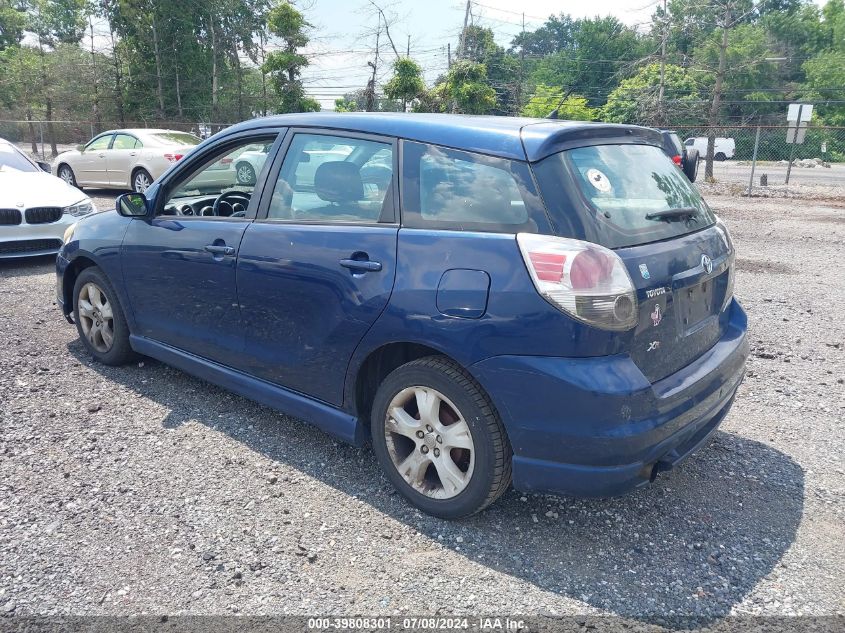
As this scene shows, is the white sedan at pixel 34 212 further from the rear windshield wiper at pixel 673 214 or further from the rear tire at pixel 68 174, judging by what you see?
the rear tire at pixel 68 174

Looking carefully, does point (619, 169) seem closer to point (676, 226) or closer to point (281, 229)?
point (676, 226)

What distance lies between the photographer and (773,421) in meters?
4.09

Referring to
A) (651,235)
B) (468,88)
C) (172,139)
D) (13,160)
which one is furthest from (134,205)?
(468,88)

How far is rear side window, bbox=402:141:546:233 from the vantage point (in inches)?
107

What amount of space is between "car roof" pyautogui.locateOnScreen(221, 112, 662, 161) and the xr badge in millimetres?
782

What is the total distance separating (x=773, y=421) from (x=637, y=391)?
82.3 inches

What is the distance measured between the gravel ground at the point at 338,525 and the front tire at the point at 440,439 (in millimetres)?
163

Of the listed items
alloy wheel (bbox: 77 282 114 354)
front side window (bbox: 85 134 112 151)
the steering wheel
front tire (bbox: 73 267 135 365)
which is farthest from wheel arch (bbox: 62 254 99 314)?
front side window (bbox: 85 134 112 151)

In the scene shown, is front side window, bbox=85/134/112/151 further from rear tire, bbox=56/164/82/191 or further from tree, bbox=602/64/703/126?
tree, bbox=602/64/703/126

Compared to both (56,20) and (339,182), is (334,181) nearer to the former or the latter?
(339,182)

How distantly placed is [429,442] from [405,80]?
24.5 meters

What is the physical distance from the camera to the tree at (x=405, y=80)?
25.4 meters

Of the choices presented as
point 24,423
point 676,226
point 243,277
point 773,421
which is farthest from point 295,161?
point 773,421

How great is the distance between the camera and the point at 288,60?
2653 cm
